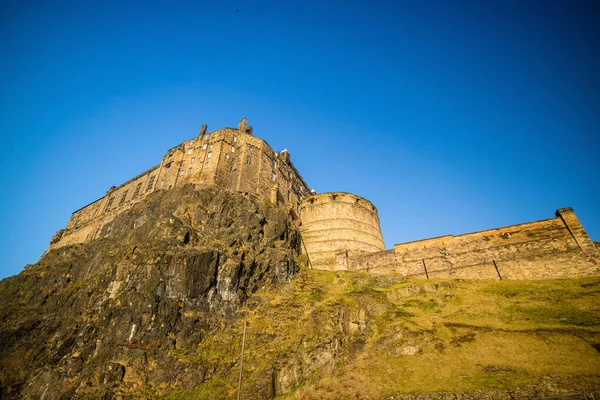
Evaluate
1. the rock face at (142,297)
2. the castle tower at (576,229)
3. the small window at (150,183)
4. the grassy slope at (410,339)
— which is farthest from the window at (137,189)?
the castle tower at (576,229)

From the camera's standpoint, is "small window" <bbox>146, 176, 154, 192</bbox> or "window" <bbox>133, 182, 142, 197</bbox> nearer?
"small window" <bbox>146, 176, 154, 192</bbox>

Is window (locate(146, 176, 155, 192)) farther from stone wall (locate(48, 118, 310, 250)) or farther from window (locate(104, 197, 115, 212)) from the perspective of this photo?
window (locate(104, 197, 115, 212))

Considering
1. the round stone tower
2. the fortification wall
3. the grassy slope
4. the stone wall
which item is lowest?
the grassy slope

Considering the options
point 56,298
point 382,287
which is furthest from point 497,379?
point 56,298

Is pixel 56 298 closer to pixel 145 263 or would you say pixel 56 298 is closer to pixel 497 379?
pixel 145 263

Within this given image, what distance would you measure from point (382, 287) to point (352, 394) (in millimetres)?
12637

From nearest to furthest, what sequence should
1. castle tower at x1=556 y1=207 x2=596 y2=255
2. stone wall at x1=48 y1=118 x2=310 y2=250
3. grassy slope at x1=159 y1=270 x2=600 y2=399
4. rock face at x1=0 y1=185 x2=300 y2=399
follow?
grassy slope at x1=159 y1=270 x2=600 y2=399
rock face at x1=0 y1=185 x2=300 y2=399
castle tower at x1=556 y1=207 x2=596 y2=255
stone wall at x1=48 y1=118 x2=310 y2=250

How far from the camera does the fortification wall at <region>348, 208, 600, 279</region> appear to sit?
24953 mm

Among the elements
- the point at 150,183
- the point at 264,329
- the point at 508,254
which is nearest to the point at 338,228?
the point at 508,254

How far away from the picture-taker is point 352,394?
55.4 ft

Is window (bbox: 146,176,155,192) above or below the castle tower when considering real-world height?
above

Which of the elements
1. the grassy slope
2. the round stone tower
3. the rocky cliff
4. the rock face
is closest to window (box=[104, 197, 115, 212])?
the rock face

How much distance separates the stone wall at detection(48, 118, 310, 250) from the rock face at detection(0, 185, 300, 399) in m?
3.06

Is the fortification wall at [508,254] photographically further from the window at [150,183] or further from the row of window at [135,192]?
the row of window at [135,192]
